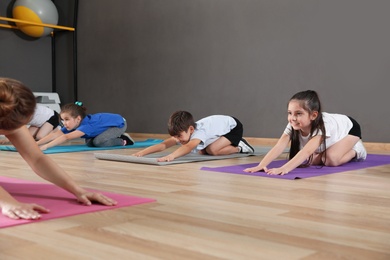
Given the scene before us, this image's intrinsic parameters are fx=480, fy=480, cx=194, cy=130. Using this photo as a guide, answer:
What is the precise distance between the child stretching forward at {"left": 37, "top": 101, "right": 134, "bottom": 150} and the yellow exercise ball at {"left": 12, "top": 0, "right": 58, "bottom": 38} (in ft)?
7.13

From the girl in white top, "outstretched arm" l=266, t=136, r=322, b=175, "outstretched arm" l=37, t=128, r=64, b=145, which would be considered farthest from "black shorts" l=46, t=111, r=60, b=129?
"outstretched arm" l=266, t=136, r=322, b=175

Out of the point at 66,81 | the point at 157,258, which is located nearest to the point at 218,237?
the point at 157,258

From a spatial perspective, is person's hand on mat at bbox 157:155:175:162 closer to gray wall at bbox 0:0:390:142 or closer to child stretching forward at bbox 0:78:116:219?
child stretching forward at bbox 0:78:116:219

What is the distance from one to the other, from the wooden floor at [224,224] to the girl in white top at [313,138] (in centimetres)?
29

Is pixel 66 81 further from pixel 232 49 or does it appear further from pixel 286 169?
pixel 286 169

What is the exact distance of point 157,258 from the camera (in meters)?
1.01

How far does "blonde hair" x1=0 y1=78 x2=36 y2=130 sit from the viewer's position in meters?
1.21

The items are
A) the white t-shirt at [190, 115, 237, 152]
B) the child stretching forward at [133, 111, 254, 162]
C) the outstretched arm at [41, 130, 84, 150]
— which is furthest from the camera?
the outstretched arm at [41, 130, 84, 150]

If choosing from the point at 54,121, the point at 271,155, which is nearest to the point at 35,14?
the point at 54,121

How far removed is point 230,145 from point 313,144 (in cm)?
106

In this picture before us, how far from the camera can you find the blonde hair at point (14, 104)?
1215 mm

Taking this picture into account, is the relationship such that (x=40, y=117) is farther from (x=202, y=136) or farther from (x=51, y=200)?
(x=51, y=200)

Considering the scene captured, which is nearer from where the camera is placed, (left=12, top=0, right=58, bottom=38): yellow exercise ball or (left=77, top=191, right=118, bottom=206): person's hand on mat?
(left=77, top=191, right=118, bottom=206): person's hand on mat

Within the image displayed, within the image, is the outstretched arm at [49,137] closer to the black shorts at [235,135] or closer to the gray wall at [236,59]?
the black shorts at [235,135]
